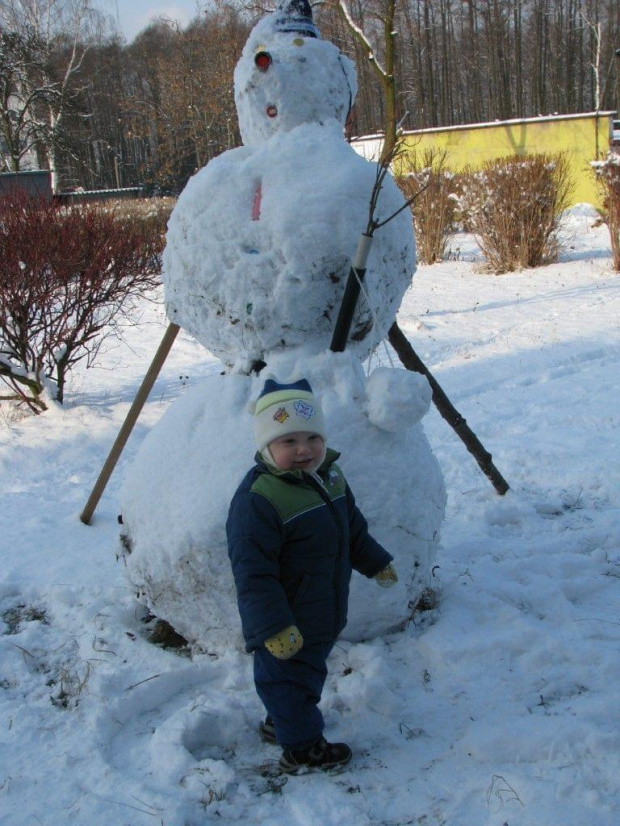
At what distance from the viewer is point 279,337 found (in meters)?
2.31

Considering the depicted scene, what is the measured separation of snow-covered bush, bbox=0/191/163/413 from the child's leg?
4.18 m

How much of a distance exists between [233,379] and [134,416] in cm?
106

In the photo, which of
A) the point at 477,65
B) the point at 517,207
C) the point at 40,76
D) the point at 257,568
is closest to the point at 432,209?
the point at 517,207

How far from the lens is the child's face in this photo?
1856 millimetres

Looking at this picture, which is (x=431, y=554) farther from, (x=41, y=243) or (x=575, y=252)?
(x=575, y=252)

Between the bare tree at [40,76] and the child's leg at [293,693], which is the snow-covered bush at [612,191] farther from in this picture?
the bare tree at [40,76]

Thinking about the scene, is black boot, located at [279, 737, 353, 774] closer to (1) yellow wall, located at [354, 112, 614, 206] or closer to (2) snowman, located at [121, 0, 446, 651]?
(2) snowman, located at [121, 0, 446, 651]

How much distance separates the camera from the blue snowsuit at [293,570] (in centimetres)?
178

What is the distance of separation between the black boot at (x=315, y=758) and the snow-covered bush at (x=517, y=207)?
10.2m

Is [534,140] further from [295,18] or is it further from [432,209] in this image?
[295,18]

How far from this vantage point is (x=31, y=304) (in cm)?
532

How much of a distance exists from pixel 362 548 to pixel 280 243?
0.98 metres

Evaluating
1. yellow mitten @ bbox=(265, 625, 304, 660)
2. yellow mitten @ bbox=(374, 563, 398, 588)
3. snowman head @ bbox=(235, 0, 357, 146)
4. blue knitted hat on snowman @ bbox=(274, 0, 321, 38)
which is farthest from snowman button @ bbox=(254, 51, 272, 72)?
yellow mitten @ bbox=(265, 625, 304, 660)

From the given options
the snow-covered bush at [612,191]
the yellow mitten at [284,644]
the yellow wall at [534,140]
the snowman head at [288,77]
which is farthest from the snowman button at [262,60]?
the yellow wall at [534,140]
